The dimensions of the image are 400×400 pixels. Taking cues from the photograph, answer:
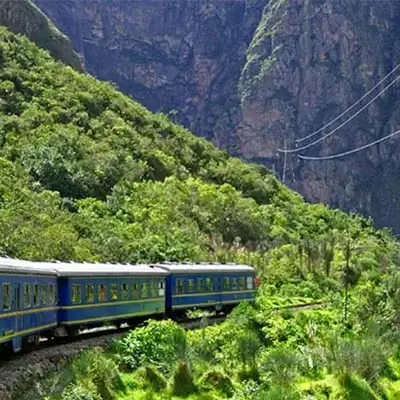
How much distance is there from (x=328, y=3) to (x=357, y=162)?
3862 cm

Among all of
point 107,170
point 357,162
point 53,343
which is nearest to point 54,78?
point 107,170

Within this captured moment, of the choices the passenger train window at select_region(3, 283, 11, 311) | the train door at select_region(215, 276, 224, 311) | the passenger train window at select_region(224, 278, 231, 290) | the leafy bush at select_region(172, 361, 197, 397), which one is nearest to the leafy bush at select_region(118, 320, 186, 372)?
the leafy bush at select_region(172, 361, 197, 397)

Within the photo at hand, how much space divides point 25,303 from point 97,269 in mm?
6039

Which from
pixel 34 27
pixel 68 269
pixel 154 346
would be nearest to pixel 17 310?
pixel 154 346

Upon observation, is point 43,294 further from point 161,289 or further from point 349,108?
point 349,108

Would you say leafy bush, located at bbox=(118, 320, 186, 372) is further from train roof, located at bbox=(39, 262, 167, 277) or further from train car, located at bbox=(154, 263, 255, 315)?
train car, located at bbox=(154, 263, 255, 315)

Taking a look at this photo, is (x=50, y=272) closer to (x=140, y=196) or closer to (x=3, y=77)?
(x=140, y=196)

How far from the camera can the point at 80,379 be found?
17.6 metres

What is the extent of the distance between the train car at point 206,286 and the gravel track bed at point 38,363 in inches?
272

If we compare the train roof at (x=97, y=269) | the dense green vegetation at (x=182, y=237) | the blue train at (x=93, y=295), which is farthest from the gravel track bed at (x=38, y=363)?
the train roof at (x=97, y=269)

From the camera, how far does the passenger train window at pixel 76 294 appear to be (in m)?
23.9

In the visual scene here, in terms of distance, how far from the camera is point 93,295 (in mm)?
25141

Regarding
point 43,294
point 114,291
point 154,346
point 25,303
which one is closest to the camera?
point 25,303

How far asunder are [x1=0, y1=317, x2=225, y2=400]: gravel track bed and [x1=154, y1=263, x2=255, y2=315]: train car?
6905 mm
